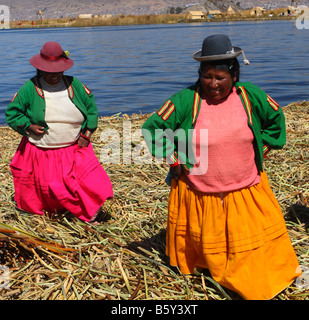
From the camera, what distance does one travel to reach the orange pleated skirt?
2.82 metres

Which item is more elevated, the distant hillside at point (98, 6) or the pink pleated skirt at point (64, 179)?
the distant hillside at point (98, 6)

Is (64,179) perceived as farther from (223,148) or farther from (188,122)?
(223,148)

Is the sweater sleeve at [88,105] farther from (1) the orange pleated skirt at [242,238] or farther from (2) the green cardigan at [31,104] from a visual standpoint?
(1) the orange pleated skirt at [242,238]

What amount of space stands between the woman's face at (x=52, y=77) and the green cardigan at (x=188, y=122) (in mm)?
1196

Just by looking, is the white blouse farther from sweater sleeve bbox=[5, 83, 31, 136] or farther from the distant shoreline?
the distant shoreline

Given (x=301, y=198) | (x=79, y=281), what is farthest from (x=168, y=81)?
(x=79, y=281)

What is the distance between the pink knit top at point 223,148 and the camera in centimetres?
272

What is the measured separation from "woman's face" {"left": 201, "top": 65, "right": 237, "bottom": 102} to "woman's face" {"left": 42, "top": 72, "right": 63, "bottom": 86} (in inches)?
56.1

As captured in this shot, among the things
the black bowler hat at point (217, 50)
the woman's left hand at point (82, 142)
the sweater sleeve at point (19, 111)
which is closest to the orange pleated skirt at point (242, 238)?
the black bowler hat at point (217, 50)

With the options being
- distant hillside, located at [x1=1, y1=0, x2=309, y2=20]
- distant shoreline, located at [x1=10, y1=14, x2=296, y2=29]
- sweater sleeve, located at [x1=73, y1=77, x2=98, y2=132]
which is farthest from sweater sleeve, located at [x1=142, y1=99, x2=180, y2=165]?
distant hillside, located at [x1=1, y1=0, x2=309, y2=20]

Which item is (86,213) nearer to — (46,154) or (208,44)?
(46,154)

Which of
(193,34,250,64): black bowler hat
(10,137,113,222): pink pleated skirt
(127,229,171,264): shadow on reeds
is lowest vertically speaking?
(127,229,171,264): shadow on reeds

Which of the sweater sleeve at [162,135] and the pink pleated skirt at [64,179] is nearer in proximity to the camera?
the sweater sleeve at [162,135]

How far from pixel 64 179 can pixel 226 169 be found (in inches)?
62.3
